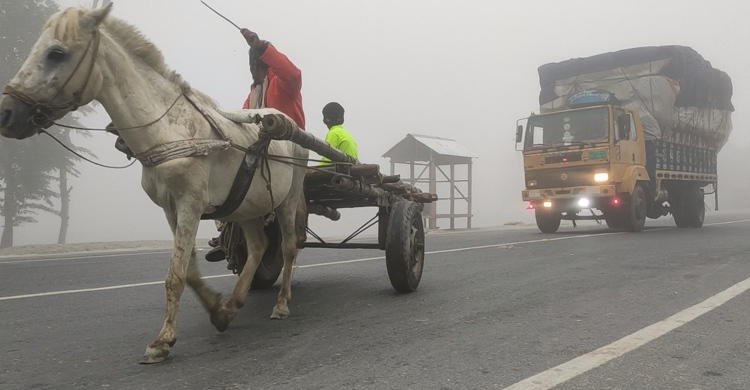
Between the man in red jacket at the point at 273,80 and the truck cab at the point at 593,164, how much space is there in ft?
30.7

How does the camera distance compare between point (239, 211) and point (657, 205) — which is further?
point (657, 205)

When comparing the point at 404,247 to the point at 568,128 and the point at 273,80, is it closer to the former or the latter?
the point at 273,80

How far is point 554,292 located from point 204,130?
3670mm

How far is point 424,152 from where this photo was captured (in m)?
25.5

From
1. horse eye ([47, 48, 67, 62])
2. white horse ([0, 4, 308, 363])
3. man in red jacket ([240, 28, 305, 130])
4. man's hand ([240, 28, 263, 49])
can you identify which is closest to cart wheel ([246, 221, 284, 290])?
man in red jacket ([240, 28, 305, 130])

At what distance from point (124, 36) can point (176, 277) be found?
5.02ft

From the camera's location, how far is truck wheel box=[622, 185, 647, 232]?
45.2ft

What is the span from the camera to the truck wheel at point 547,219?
1484 centimetres

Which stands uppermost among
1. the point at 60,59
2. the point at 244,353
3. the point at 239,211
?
the point at 60,59

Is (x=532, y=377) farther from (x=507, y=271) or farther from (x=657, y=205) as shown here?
(x=657, y=205)

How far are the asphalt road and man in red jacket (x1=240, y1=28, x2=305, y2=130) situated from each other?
6.07 ft

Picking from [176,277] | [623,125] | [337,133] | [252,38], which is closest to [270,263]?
[337,133]

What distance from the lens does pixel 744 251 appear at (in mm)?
9070

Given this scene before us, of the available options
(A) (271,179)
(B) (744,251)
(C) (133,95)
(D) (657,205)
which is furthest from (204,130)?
(D) (657,205)
